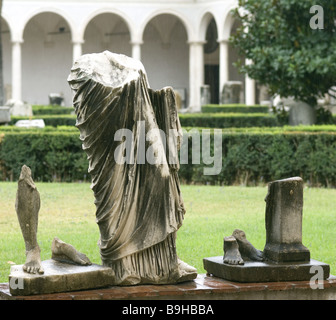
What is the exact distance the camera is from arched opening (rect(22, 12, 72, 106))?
1422 inches

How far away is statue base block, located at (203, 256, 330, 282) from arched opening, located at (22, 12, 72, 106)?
31714 millimetres

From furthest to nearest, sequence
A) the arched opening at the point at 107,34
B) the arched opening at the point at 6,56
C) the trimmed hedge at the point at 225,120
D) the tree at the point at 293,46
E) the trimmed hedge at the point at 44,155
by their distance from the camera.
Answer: the arched opening at the point at 107,34
the arched opening at the point at 6,56
the trimmed hedge at the point at 225,120
the tree at the point at 293,46
the trimmed hedge at the point at 44,155

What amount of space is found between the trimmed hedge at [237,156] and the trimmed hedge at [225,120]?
598cm

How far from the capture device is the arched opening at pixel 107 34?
36.6 metres

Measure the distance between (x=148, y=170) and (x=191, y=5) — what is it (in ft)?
100

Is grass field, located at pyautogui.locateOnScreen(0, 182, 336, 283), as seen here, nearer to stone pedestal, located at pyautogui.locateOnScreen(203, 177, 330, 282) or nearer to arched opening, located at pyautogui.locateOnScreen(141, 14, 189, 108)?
stone pedestal, located at pyautogui.locateOnScreen(203, 177, 330, 282)

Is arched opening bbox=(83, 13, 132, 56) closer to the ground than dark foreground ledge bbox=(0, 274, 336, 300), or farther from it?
farther from it

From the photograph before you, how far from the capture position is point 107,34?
121ft

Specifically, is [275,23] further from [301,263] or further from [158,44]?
[158,44]

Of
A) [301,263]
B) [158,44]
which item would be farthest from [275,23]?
[158,44]

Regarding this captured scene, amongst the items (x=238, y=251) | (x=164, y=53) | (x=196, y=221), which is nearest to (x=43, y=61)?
(x=164, y=53)

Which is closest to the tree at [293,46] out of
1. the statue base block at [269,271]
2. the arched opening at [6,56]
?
the statue base block at [269,271]

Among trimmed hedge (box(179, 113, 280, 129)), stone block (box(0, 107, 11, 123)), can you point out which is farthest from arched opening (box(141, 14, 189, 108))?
stone block (box(0, 107, 11, 123))

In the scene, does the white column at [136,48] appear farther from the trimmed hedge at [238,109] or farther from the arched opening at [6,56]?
the trimmed hedge at [238,109]
